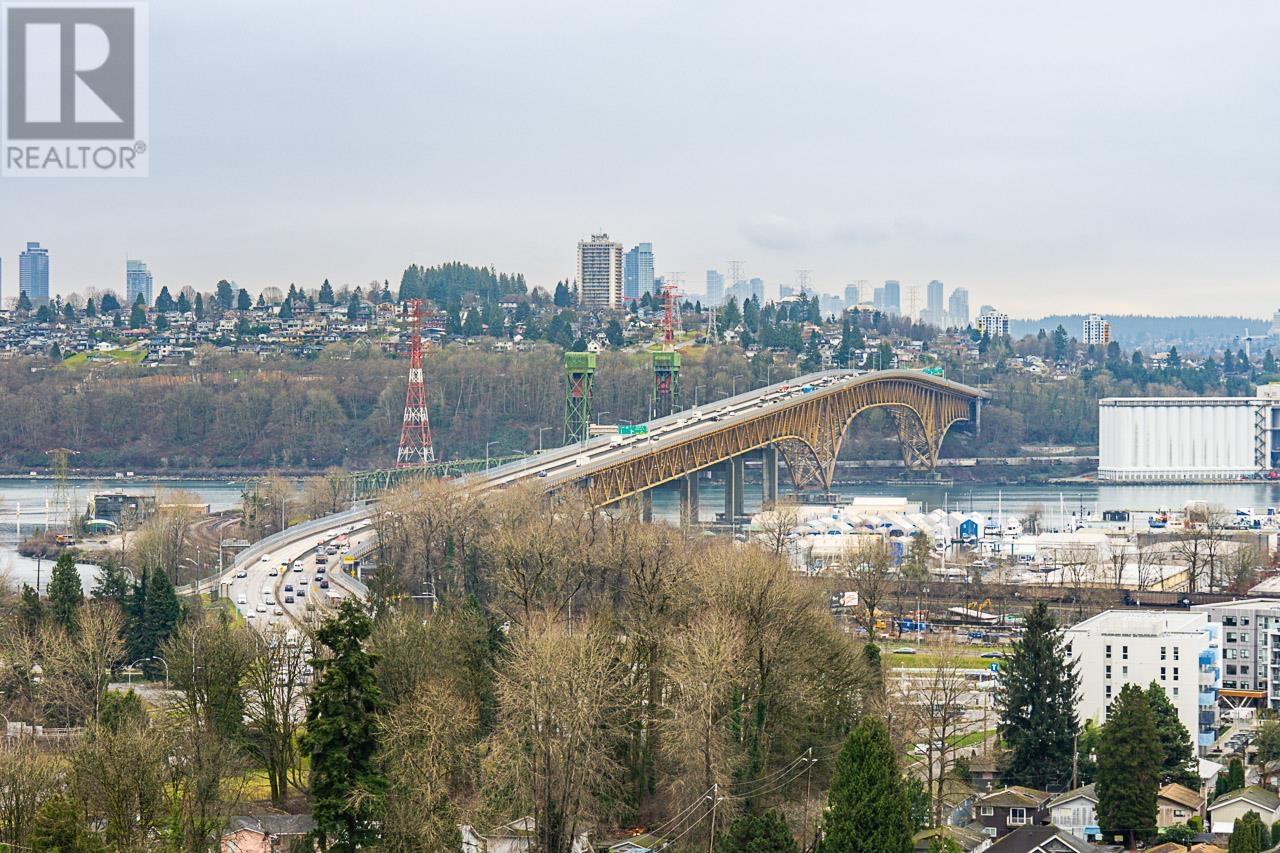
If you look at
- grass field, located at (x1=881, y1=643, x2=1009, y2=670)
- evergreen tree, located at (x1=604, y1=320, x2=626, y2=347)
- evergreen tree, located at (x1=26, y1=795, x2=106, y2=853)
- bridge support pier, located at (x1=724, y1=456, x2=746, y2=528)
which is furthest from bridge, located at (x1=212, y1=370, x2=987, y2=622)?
evergreen tree, located at (x1=26, y1=795, x2=106, y2=853)

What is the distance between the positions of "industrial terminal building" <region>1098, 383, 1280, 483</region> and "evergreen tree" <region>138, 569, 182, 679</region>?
64582 millimetres

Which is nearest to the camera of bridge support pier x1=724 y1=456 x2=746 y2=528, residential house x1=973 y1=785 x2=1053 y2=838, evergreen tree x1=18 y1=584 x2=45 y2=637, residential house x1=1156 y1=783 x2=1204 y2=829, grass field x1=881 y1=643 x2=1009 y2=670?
residential house x1=973 y1=785 x2=1053 y2=838

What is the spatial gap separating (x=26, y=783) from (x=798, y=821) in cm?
819

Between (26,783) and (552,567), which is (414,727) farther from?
(552,567)

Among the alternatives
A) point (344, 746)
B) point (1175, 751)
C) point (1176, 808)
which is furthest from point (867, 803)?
point (1175, 751)

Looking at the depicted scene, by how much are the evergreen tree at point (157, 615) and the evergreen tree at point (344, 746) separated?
11.8m

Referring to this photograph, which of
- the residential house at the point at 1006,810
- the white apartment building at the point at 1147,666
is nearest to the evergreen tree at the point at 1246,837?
the residential house at the point at 1006,810

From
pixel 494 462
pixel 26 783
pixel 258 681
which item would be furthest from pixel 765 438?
pixel 26 783

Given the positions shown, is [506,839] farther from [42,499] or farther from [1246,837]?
[42,499]

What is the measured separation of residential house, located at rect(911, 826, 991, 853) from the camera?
2000 centimetres

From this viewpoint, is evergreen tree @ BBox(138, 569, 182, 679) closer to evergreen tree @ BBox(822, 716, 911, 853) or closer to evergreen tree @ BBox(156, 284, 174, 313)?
evergreen tree @ BBox(822, 716, 911, 853)

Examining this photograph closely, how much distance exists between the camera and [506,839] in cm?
2014

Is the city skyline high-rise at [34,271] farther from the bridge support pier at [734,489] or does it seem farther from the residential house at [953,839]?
the residential house at [953,839]

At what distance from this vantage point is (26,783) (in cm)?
1756
